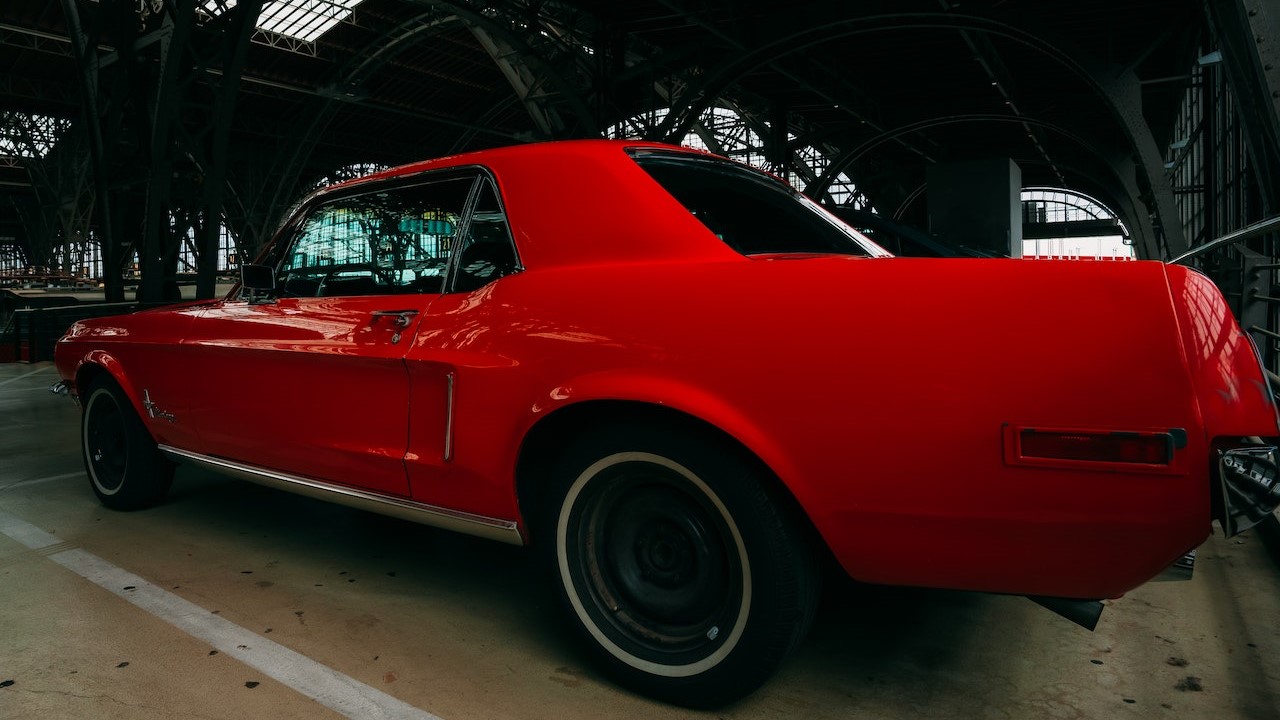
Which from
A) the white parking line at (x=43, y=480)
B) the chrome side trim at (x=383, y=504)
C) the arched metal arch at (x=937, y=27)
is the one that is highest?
the arched metal arch at (x=937, y=27)

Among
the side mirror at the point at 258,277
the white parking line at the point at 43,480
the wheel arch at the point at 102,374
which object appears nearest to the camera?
the side mirror at the point at 258,277

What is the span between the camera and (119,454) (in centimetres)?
403

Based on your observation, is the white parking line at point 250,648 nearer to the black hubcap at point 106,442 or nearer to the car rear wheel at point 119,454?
the car rear wheel at point 119,454

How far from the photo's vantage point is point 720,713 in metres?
2.04

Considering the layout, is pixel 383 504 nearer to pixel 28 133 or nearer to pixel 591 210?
pixel 591 210

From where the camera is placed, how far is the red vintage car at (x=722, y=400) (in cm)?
158

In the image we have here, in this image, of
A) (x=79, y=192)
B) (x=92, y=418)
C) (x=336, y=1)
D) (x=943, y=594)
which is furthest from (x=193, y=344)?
(x=79, y=192)

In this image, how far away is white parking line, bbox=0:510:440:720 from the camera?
2.10 metres

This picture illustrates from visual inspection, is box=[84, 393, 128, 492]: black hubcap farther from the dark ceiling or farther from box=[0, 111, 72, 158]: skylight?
box=[0, 111, 72, 158]: skylight

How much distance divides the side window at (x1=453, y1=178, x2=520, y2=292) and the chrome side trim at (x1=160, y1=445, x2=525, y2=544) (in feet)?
2.25

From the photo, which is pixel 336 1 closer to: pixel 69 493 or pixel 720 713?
pixel 69 493

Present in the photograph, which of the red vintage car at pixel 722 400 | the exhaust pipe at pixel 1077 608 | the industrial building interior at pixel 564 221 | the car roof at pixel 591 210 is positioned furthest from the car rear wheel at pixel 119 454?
the exhaust pipe at pixel 1077 608

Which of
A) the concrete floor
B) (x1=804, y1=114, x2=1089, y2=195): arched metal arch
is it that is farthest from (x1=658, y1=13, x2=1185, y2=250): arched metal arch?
the concrete floor

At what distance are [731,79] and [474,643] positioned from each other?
1383 centimetres
